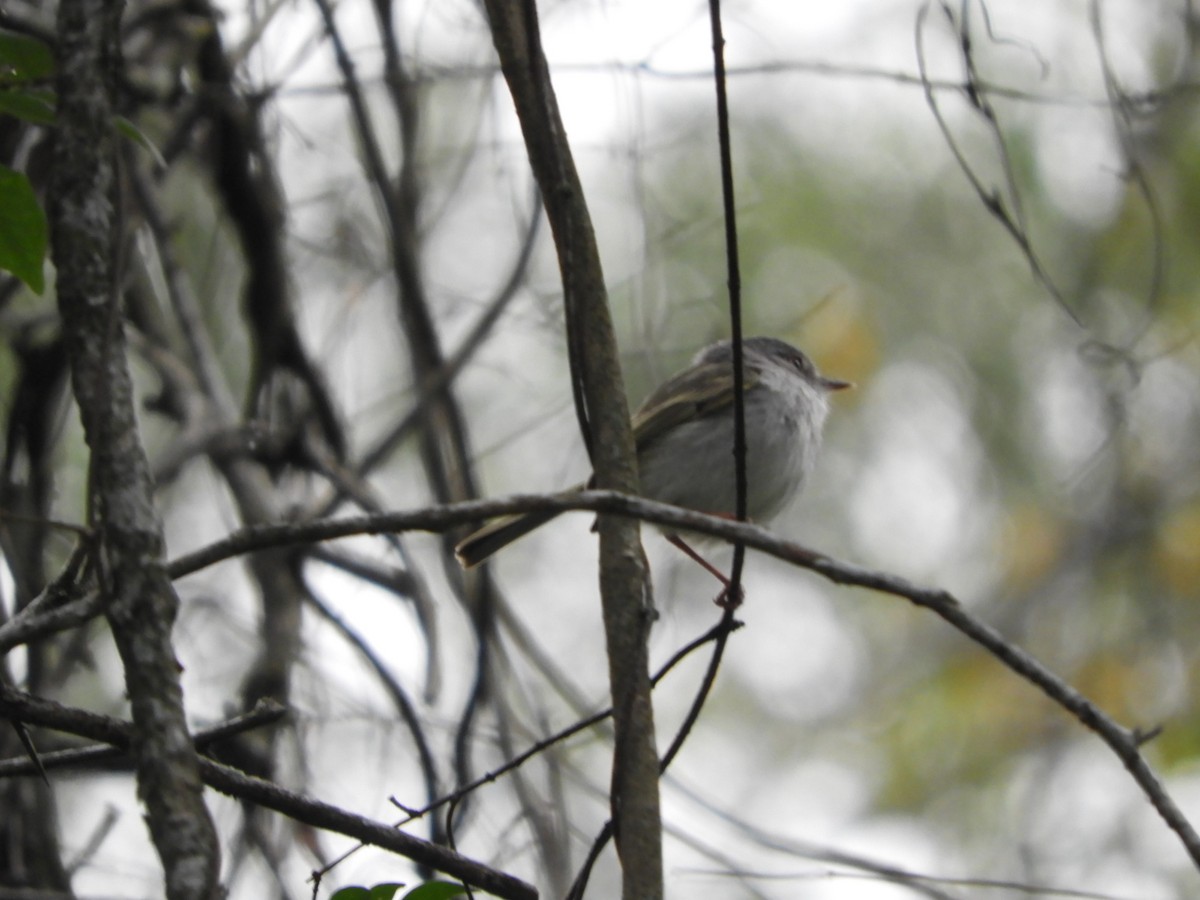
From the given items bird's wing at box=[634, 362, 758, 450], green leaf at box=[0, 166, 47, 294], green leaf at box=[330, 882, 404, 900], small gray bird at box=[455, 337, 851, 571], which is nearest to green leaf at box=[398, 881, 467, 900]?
green leaf at box=[330, 882, 404, 900]

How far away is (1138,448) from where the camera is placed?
870 centimetres

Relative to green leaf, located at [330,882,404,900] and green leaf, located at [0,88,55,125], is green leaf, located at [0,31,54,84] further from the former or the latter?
green leaf, located at [330,882,404,900]

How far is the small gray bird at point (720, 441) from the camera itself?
4938 millimetres

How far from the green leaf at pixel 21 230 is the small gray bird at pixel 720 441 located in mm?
2947

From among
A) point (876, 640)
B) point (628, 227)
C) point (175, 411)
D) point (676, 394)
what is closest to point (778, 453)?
point (676, 394)

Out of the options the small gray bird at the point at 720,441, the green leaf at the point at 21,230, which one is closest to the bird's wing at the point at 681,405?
the small gray bird at the point at 720,441

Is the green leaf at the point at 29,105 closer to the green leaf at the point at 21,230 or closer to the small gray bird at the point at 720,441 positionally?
the green leaf at the point at 21,230

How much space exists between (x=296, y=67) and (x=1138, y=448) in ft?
19.8

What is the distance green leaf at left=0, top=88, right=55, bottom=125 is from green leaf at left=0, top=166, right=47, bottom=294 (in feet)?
0.24

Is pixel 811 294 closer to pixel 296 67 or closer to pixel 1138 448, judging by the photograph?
pixel 1138 448

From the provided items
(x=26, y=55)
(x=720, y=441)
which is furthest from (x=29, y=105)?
(x=720, y=441)

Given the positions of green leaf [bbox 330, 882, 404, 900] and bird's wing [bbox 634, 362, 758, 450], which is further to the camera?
bird's wing [bbox 634, 362, 758, 450]

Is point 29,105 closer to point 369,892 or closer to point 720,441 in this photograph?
point 369,892

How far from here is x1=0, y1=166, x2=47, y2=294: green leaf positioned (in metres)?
1.79
